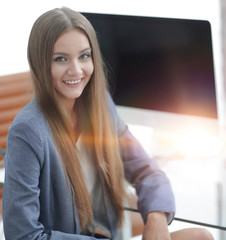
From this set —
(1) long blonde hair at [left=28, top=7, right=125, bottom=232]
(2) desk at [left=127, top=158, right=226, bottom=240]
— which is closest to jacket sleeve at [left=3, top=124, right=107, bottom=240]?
(1) long blonde hair at [left=28, top=7, right=125, bottom=232]

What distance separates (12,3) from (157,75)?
59.7 inches

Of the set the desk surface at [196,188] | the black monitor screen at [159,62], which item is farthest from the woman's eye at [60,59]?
the desk surface at [196,188]

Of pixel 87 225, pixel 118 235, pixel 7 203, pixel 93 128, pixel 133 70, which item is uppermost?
pixel 133 70

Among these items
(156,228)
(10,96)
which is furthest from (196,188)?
(10,96)

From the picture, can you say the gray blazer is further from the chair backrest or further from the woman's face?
the chair backrest

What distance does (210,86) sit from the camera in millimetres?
1684

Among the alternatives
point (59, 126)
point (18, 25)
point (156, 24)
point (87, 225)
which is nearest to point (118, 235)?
point (87, 225)

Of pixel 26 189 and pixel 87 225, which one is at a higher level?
pixel 26 189

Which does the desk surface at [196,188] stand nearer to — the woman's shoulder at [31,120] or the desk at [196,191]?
the desk at [196,191]

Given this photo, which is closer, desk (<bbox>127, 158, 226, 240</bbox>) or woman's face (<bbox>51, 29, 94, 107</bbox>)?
woman's face (<bbox>51, 29, 94, 107</bbox>)

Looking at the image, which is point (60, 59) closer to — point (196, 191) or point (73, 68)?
point (73, 68)

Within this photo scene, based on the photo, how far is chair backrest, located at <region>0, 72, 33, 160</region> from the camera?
6.70ft

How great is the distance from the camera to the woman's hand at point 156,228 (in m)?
1.44

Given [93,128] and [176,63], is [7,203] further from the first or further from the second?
[176,63]
